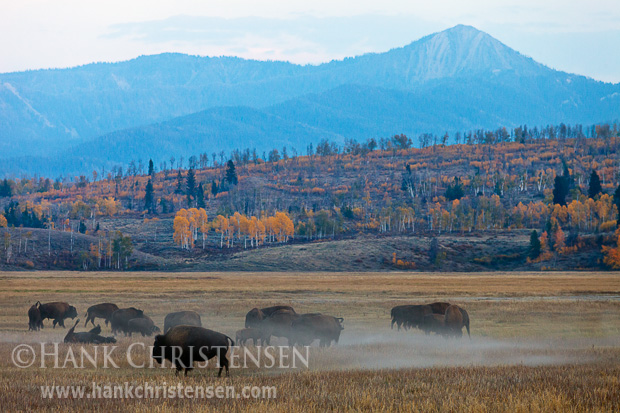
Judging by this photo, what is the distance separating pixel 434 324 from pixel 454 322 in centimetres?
149

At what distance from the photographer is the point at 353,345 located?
26172 millimetres

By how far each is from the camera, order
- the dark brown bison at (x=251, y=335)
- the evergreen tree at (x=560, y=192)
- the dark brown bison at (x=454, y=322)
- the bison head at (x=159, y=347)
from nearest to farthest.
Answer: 1. the bison head at (x=159, y=347)
2. the dark brown bison at (x=251, y=335)
3. the dark brown bison at (x=454, y=322)
4. the evergreen tree at (x=560, y=192)

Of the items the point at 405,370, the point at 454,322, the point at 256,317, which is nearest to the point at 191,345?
the point at 405,370

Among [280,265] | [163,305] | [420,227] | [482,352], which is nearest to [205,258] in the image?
[280,265]

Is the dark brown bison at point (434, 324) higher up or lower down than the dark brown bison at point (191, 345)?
lower down

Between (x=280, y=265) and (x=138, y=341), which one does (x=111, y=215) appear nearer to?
(x=280, y=265)

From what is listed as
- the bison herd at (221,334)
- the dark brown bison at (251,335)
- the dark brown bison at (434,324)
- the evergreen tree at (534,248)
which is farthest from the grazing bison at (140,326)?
the evergreen tree at (534,248)

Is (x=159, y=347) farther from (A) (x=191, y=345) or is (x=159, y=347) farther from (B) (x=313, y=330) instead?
(B) (x=313, y=330)

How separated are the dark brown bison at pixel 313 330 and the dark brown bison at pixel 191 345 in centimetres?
782

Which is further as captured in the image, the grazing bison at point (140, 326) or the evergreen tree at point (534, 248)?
the evergreen tree at point (534, 248)

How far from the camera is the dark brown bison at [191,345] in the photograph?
1769 cm

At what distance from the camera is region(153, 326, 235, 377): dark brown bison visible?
17688 mm

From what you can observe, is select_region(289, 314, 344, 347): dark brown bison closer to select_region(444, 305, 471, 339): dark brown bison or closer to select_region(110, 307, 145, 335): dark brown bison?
select_region(444, 305, 471, 339): dark brown bison

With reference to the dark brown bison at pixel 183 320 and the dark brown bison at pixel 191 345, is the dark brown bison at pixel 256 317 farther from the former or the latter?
the dark brown bison at pixel 191 345
